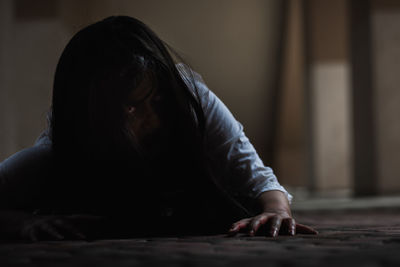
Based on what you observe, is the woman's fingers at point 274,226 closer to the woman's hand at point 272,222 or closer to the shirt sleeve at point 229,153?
the woman's hand at point 272,222

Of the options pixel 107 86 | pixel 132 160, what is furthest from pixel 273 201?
pixel 107 86

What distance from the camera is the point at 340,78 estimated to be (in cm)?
1300

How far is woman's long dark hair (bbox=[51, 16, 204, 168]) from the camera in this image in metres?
1.91

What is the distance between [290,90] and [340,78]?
554 cm

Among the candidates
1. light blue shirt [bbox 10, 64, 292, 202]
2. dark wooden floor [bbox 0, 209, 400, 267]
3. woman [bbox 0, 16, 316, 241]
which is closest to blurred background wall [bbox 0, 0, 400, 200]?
light blue shirt [bbox 10, 64, 292, 202]

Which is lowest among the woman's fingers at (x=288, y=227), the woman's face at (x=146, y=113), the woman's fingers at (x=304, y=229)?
the woman's fingers at (x=304, y=229)

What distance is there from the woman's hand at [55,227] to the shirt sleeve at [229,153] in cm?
60

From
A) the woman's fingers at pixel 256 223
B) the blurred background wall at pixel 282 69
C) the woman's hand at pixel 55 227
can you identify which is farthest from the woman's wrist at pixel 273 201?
the blurred background wall at pixel 282 69

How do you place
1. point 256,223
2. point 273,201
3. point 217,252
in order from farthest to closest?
point 273,201, point 256,223, point 217,252

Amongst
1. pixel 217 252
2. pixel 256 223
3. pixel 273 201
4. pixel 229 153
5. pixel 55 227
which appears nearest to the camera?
pixel 217 252

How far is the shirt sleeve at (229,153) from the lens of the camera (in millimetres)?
2277

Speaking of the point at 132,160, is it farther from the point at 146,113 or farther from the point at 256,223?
the point at 256,223

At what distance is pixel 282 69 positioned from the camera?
719 inches

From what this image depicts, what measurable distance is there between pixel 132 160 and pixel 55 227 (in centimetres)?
39
